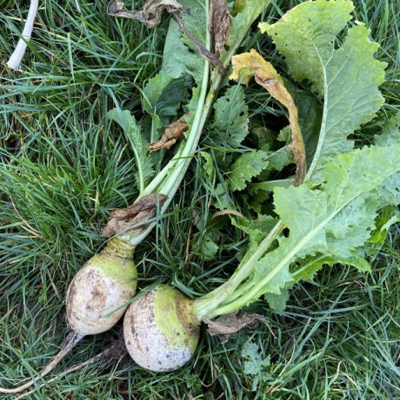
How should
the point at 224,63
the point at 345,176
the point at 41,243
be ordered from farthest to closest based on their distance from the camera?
the point at 41,243
the point at 224,63
the point at 345,176

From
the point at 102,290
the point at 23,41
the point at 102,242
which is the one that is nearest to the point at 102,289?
the point at 102,290

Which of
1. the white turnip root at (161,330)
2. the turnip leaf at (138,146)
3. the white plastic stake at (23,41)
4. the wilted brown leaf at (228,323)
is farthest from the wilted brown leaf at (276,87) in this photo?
the white plastic stake at (23,41)

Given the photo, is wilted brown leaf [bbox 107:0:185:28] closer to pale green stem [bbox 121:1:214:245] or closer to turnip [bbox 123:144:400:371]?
pale green stem [bbox 121:1:214:245]

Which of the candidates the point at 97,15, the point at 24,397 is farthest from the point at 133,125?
the point at 24,397

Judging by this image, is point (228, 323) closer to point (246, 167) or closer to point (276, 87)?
point (246, 167)

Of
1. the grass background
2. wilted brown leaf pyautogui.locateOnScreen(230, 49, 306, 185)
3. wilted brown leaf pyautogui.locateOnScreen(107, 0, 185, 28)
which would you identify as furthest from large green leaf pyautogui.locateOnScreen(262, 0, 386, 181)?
wilted brown leaf pyautogui.locateOnScreen(107, 0, 185, 28)

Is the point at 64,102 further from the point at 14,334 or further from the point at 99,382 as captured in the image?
the point at 99,382
